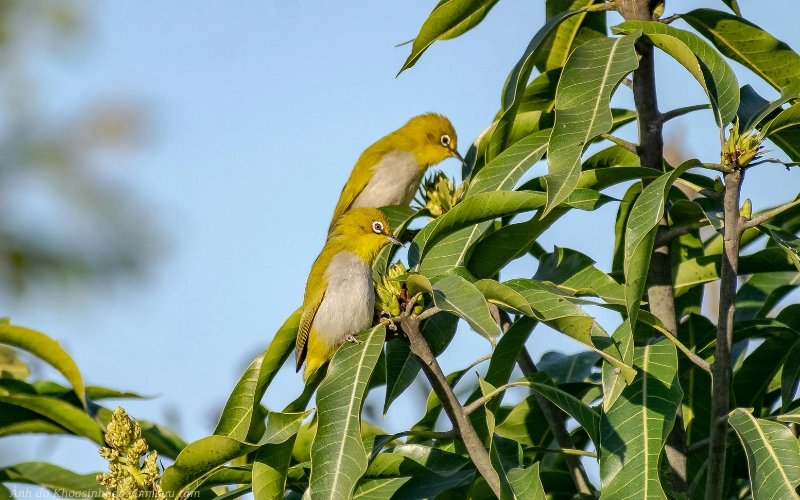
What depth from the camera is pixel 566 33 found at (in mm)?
4434

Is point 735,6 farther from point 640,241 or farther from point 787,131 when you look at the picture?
point 640,241

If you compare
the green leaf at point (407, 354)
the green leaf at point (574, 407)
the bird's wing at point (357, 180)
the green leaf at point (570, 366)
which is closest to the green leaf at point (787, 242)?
the green leaf at point (574, 407)

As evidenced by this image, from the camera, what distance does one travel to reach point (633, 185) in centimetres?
404

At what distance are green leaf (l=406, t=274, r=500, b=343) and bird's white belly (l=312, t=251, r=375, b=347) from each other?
112 centimetres

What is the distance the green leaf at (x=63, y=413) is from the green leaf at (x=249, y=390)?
0.74 metres

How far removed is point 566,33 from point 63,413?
302 cm

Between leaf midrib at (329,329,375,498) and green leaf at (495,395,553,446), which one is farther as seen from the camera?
green leaf at (495,395,553,446)

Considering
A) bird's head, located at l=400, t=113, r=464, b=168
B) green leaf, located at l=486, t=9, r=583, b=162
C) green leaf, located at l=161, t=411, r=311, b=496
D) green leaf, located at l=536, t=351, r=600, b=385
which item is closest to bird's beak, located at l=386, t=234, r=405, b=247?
green leaf, located at l=536, t=351, r=600, b=385

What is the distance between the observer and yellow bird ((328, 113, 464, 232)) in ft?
24.5

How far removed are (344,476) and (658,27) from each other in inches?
76.8

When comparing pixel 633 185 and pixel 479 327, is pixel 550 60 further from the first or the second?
pixel 479 327

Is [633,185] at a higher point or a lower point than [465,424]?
higher

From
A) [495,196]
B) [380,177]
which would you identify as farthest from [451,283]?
[380,177]

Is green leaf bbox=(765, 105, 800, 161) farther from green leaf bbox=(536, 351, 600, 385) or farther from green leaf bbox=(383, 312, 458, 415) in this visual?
green leaf bbox=(383, 312, 458, 415)
